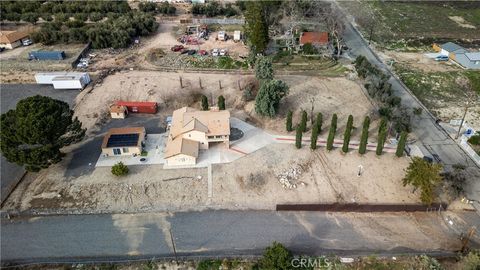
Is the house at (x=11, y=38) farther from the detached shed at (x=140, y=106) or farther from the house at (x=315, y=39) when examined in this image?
the house at (x=315, y=39)

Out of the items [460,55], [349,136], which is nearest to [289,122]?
[349,136]

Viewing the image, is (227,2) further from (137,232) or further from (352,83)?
(137,232)

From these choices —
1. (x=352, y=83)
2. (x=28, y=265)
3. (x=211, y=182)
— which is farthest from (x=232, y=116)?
(x=28, y=265)

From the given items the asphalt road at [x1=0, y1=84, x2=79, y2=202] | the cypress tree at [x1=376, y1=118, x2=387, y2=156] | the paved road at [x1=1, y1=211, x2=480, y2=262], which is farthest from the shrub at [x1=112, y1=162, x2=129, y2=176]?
the cypress tree at [x1=376, y1=118, x2=387, y2=156]

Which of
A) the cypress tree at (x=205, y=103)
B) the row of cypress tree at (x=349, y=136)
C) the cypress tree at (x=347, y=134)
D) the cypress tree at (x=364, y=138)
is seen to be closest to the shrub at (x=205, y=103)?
the cypress tree at (x=205, y=103)

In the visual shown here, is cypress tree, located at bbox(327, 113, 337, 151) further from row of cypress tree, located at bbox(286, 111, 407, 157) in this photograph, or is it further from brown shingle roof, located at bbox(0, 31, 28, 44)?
brown shingle roof, located at bbox(0, 31, 28, 44)

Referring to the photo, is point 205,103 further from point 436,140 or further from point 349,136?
point 436,140
